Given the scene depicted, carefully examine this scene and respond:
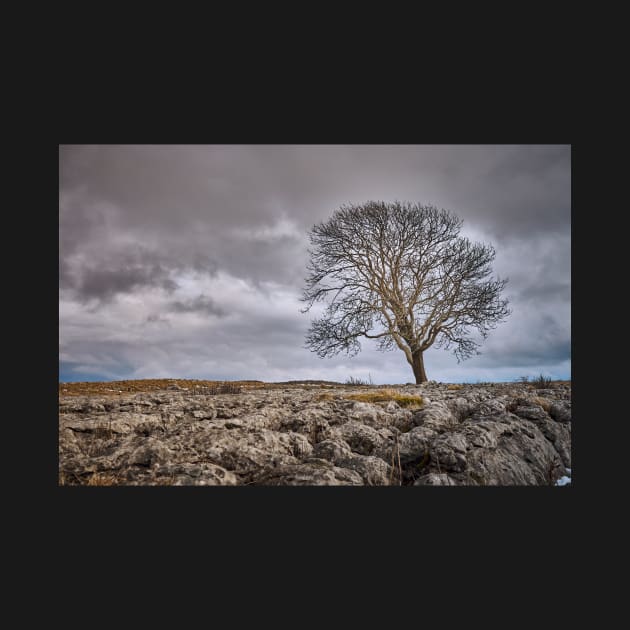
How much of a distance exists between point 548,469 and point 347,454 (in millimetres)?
2720

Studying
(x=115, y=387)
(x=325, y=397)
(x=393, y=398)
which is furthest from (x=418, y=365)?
(x=115, y=387)

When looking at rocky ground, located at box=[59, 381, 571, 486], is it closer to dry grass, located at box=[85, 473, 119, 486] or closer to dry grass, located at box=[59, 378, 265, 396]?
dry grass, located at box=[85, 473, 119, 486]

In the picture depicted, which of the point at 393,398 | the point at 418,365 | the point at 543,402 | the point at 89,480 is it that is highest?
the point at 418,365

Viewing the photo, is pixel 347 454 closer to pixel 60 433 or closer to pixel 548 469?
pixel 548 469

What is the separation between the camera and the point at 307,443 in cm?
515

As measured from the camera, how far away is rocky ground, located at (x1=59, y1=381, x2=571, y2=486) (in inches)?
183

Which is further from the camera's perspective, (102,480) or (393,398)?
(393,398)

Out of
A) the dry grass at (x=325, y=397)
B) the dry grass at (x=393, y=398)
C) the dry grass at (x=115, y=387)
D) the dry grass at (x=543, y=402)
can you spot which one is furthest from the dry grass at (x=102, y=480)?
the dry grass at (x=543, y=402)

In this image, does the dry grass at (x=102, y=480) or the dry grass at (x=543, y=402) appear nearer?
the dry grass at (x=102, y=480)

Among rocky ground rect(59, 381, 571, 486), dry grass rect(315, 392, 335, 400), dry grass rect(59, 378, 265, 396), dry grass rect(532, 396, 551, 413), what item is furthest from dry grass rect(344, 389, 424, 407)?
dry grass rect(59, 378, 265, 396)

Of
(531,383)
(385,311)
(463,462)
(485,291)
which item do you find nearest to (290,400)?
(463,462)

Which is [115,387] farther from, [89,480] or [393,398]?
[393,398]

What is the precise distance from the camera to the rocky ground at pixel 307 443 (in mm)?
4648

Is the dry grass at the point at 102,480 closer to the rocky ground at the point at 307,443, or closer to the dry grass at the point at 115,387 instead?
the rocky ground at the point at 307,443
